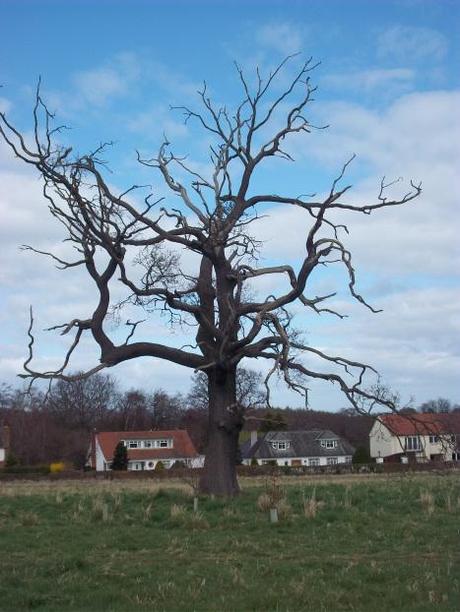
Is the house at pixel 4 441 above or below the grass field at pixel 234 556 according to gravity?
above

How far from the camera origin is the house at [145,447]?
296ft

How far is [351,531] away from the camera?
13.1 m

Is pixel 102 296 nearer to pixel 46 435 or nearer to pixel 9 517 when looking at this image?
pixel 9 517

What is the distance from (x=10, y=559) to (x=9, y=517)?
215 inches

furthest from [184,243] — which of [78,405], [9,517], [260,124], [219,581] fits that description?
[78,405]

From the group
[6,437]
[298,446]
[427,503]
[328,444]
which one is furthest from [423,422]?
[328,444]

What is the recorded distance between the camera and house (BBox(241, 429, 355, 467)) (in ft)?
319

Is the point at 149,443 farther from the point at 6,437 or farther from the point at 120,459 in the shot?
the point at 120,459

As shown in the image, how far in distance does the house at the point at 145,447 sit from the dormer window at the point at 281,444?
36.7ft

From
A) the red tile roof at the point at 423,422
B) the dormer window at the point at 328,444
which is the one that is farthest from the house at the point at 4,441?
the red tile roof at the point at 423,422

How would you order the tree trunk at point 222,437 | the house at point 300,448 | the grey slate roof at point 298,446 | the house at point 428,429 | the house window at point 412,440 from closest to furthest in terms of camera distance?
the house at point 428,429 → the house window at point 412,440 → the tree trunk at point 222,437 → the grey slate roof at point 298,446 → the house at point 300,448

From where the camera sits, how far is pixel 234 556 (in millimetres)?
10883

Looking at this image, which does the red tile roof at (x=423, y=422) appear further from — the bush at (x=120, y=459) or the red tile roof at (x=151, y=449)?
the red tile roof at (x=151, y=449)

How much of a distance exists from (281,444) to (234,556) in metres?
89.5
